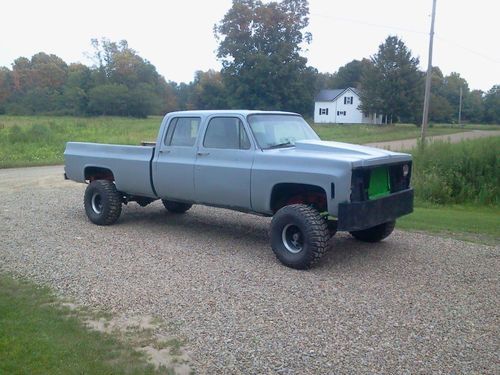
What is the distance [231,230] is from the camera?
357 inches

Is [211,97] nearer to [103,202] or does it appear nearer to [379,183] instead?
[103,202]

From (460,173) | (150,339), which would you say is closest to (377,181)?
(150,339)

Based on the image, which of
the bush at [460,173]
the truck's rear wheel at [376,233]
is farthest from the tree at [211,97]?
the truck's rear wheel at [376,233]

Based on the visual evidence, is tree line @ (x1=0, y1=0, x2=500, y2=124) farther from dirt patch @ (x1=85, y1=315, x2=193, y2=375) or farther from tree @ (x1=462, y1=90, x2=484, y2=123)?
dirt patch @ (x1=85, y1=315, x2=193, y2=375)

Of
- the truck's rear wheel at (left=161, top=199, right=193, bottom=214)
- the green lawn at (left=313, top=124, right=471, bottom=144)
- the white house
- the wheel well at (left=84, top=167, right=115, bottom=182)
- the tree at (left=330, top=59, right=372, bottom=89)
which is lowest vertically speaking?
the truck's rear wheel at (left=161, top=199, right=193, bottom=214)

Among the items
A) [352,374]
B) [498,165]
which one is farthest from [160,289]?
[498,165]

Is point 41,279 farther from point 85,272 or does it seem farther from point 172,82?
point 172,82

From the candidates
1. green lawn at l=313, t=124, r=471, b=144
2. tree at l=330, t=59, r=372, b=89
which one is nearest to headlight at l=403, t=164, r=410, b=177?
green lawn at l=313, t=124, r=471, b=144

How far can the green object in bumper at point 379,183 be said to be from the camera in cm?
672

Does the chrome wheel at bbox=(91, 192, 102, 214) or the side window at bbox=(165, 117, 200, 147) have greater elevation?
the side window at bbox=(165, 117, 200, 147)

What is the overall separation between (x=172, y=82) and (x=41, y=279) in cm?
9606

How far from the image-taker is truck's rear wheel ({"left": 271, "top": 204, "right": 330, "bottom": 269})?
21.2ft

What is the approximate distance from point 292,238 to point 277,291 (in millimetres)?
1240

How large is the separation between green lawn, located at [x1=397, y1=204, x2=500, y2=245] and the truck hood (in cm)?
261
